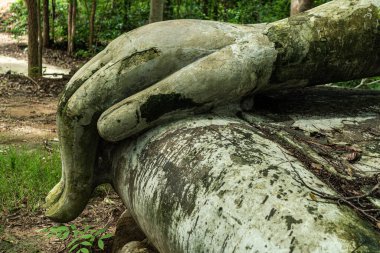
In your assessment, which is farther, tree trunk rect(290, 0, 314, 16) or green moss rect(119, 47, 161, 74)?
tree trunk rect(290, 0, 314, 16)

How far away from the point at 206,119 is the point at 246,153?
1.30 feet

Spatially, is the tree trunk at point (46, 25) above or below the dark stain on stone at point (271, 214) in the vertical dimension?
below

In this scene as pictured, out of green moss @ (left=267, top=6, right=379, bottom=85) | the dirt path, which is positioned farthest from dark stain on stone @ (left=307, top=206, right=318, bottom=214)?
the dirt path

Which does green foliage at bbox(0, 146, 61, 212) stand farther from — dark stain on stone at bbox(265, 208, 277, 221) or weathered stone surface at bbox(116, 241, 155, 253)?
dark stain on stone at bbox(265, 208, 277, 221)

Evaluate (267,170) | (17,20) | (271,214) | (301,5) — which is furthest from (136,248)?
(17,20)

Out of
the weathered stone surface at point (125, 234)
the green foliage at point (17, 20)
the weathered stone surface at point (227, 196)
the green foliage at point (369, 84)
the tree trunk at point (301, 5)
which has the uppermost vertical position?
the tree trunk at point (301, 5)

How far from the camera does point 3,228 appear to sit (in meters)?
3.57

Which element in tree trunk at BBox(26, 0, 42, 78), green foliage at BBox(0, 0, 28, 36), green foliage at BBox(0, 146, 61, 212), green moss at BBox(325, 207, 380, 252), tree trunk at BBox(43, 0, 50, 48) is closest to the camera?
green moss at BBox(325, 207, 380, 252)

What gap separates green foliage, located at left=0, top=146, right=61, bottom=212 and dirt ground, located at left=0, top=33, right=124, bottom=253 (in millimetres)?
95

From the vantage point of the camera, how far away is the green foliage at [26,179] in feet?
12.8

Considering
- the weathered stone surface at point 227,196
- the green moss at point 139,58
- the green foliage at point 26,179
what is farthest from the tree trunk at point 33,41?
the weathered stone surface at point 227,196

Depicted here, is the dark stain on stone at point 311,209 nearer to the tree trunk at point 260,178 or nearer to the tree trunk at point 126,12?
the tree trunk at point 260,178

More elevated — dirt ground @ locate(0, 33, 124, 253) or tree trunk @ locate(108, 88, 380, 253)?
tree trunk @ locate(108, 88, 380, 253)

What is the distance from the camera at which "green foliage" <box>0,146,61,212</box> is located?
3.90m
